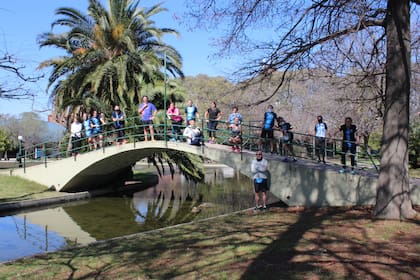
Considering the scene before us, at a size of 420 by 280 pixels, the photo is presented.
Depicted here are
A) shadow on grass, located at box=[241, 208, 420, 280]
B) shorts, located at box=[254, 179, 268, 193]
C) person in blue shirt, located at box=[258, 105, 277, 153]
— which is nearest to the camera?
shadow on grass, located at box=[241, 208, 420, 280]

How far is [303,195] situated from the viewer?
11.9 meters

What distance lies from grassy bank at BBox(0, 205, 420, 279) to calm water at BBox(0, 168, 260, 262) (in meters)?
2.64

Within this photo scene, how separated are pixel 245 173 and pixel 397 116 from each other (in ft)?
20.3

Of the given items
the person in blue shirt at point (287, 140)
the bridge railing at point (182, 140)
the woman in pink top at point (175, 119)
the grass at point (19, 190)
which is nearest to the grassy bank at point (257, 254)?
the person in blue shirt at point (287, 140)

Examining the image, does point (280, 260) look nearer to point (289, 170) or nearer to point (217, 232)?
point (217, 232)

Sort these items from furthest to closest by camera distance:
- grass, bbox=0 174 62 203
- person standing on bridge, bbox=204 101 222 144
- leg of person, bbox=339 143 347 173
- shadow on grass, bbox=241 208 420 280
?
grass, bbox=0 174 62 203, person standing on bridge, bbox=204 101 222 144, leg of person, bbox=339 143 347 173, shadow on grass, bbox=241 208 420 280

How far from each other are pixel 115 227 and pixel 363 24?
8802mm

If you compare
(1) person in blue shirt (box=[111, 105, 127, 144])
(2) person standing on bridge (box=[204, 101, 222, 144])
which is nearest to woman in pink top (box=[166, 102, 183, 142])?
(2) person standing on bridge (box=[204, 101, 222, 144])

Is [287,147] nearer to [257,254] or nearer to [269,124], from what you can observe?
[269,124]

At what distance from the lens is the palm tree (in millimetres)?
21734

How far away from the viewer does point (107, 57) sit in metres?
22.7

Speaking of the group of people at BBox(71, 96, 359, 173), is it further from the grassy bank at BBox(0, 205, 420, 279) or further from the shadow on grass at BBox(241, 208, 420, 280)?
the shadow on grass at BBox(241, 208, 420, 280)

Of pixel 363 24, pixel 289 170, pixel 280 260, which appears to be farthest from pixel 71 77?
pixel 280 260

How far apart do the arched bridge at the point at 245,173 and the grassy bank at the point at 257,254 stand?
1345 mm
